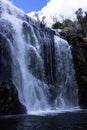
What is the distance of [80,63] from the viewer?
49.5 metres

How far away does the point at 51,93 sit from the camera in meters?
41.3

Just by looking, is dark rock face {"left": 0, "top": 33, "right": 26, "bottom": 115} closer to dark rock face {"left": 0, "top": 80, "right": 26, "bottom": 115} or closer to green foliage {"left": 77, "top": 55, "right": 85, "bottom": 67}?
dark rock face {"left": 0, "top": 80, "right": 26, "bottom": 115}

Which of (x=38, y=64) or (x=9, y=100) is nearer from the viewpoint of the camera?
(x=9, y=100)

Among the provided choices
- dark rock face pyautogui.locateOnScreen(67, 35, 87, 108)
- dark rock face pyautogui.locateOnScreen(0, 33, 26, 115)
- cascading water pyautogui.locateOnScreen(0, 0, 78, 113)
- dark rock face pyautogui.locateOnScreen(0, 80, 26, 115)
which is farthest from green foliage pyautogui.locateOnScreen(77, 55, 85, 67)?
dark rock face pyautogui.locateOnScreen(0, 80, 26, 115)

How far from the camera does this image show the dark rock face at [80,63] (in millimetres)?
47156

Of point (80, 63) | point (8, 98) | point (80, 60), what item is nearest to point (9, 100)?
point (8, 98)

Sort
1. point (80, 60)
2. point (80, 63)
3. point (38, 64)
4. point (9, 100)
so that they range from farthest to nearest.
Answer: point (80, 60), point (80, 63), point (38, 64), point (9, 100)

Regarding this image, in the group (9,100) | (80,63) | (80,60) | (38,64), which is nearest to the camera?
(9,100)

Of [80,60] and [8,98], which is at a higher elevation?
[80,60]

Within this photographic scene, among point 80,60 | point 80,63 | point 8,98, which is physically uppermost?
point 80,60

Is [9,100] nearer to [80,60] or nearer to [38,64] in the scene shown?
[38,64]

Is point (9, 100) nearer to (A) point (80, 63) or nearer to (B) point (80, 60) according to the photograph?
(A) point (80, 63)

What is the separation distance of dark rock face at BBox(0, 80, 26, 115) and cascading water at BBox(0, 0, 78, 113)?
2.49 m

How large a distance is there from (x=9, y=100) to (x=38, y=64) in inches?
409
